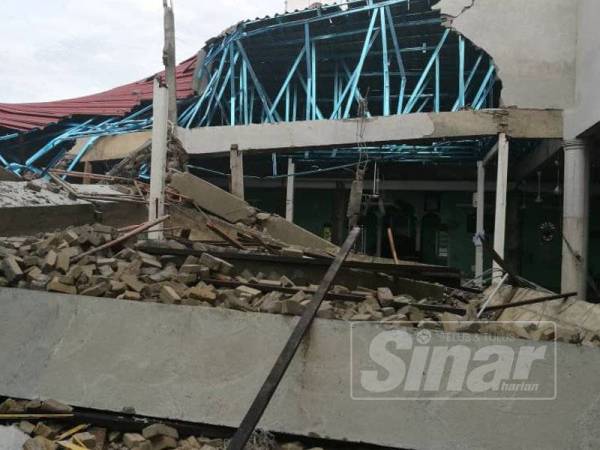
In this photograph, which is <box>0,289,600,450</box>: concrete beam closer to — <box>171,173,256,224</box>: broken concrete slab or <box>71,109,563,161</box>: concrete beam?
<box>171,173,256,224</box>: broken concrete slab

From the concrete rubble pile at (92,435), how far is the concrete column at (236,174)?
5021 millimetres

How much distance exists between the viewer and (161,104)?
5.45 meters

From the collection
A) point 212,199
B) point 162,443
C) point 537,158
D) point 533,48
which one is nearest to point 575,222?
point 537,158

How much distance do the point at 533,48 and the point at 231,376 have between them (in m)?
6.92

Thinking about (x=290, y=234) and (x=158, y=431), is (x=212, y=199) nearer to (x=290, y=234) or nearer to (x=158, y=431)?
(x=290, y=234)

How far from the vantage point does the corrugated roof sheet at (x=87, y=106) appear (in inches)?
452

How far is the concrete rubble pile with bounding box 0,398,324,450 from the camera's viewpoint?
9.91 ft

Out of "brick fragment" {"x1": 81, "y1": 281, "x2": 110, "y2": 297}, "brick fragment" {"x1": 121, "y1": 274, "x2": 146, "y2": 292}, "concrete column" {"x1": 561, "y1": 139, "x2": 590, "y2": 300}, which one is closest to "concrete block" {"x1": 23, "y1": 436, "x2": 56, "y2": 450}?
"brick fragment" {"x1": 81, "y1": 281, "x2": 110, "y2": 297}

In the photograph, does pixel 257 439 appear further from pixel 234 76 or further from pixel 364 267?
pixel 234 76

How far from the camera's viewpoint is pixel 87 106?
12.3m

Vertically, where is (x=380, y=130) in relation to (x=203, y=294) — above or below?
above

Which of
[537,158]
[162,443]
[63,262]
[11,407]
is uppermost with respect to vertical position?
[537,158]

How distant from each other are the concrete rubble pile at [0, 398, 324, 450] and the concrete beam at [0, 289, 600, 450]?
9 cm

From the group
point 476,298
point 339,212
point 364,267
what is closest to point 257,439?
point 364,267
